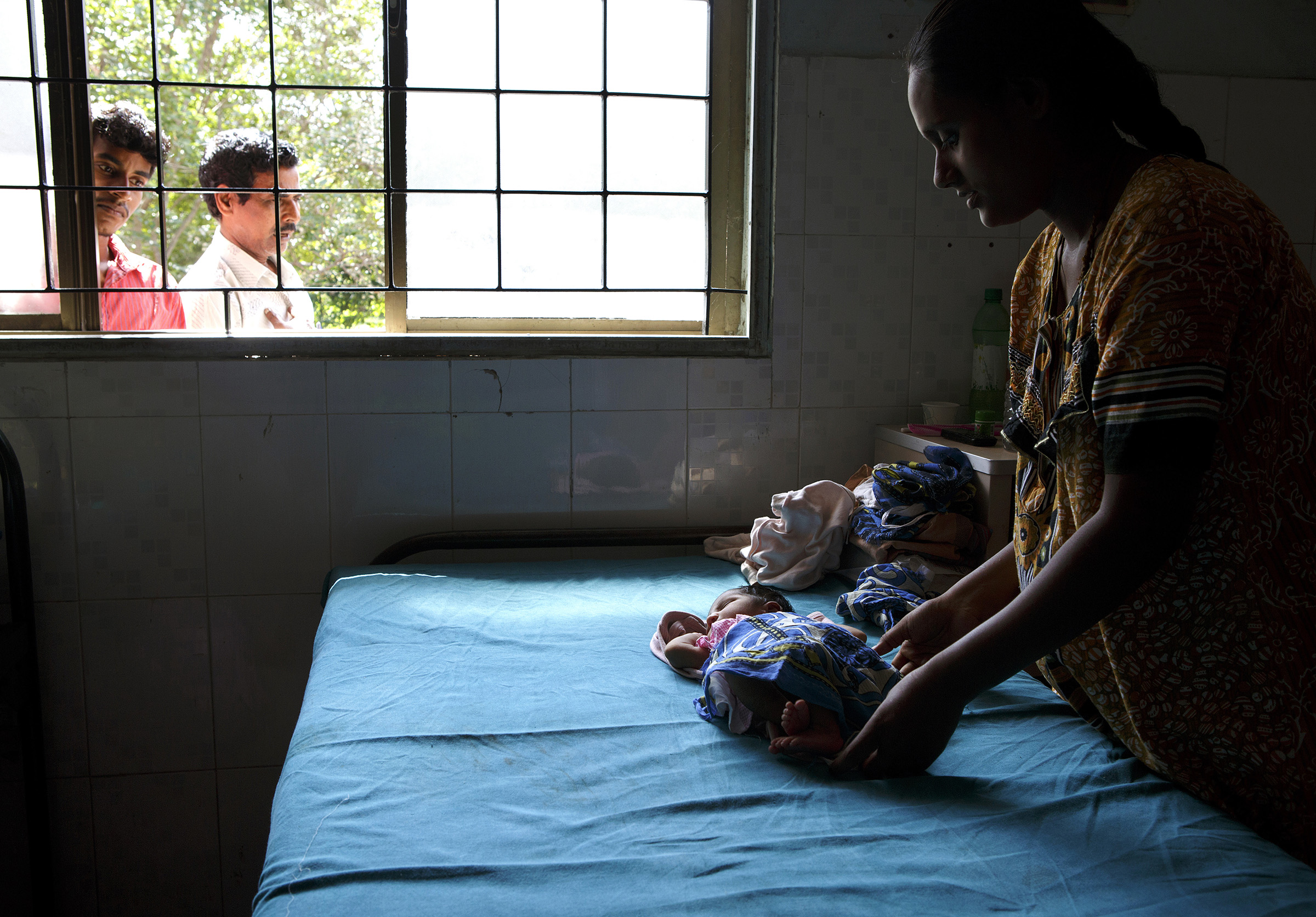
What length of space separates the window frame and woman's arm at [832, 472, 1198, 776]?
1.61 m

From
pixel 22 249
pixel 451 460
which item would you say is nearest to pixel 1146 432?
pixel 451 460

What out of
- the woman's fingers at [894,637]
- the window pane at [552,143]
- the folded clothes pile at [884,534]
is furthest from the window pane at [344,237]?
the woman's fingers at [894,637]

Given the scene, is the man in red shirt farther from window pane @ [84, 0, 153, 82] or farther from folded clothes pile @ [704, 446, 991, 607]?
folded clothes pile @ [704, 446, 991, 607]

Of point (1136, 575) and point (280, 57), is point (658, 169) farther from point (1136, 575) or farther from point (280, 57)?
point (1136, 575)

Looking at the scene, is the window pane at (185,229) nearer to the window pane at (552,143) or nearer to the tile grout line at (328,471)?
the tile grout line at (328,471)

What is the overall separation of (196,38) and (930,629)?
2.37m

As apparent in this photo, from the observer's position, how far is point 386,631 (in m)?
1.91

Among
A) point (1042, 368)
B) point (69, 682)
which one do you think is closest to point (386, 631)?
point (69, 682)

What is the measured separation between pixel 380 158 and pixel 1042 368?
194 centimetres

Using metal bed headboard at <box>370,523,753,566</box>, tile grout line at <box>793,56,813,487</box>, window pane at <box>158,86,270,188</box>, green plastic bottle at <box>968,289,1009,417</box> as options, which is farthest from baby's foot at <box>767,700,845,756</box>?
window pane at <box>158,86,270,188</box>

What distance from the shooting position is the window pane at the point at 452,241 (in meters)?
2.58

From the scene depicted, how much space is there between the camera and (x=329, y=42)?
2500mm

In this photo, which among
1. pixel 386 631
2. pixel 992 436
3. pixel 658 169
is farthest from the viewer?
pixel 658 169

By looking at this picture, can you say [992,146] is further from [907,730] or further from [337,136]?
[337,136]
